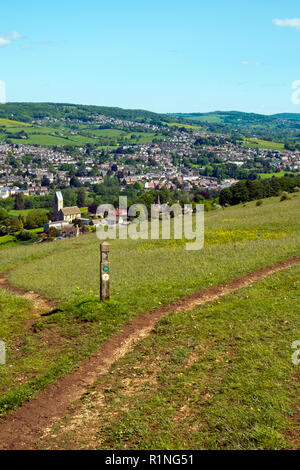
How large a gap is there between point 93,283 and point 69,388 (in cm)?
1195

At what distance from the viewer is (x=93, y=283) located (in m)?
23.2

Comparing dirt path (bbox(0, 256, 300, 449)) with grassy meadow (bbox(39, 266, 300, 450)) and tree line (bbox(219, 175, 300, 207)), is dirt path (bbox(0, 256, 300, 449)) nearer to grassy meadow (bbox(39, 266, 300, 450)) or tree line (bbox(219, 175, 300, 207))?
grassy meadow (bbox(39, 266, 300, 450))

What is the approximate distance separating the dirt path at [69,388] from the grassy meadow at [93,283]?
35 centimetres

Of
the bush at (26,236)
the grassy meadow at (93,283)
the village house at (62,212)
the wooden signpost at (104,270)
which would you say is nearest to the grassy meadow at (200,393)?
the grassy meadow at (93,283)

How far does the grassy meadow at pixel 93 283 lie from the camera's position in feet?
42.8

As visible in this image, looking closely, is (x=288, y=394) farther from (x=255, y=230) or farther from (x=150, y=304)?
(x=255, y=230)

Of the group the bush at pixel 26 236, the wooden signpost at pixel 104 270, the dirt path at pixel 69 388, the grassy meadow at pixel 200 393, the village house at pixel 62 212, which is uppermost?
the wooden signpost at pixel 104 270

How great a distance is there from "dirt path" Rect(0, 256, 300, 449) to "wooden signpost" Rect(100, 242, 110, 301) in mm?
1826

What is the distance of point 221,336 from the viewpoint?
13711mm

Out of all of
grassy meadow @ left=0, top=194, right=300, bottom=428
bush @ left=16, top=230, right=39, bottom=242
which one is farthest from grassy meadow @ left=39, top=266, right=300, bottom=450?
bush @ left=16, top=230, right=39, bottom=242

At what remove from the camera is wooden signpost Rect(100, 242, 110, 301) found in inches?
655

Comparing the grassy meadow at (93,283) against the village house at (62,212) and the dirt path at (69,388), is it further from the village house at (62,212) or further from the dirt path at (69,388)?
the village house at (62,212)
